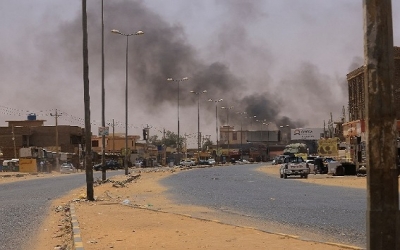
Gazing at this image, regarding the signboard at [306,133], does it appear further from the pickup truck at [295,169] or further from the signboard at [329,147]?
the pickup truck at [295,169]

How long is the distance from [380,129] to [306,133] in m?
151

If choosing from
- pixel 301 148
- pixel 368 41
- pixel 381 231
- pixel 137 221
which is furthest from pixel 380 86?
pixel 301 148

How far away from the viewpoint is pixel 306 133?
6088 inches

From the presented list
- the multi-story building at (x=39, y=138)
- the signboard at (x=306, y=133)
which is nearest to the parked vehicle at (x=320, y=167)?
the multi-story building at (x=39, y=138)

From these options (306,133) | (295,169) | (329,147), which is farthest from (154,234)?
(306,133)

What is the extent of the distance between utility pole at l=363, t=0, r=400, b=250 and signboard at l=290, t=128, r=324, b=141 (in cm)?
14637

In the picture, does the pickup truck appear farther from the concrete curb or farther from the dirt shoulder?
the concrete curb

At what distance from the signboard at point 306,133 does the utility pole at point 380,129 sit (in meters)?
146

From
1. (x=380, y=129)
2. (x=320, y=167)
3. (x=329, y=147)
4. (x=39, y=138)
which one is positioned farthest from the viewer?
(x=39, y=138)

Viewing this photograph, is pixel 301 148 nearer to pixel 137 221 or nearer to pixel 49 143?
pixel 49 143

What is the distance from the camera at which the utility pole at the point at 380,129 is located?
577cm

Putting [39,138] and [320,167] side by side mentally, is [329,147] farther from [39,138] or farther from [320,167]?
[39,138]

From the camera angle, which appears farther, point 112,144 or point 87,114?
Answer: point 112,144

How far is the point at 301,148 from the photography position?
363 feet
